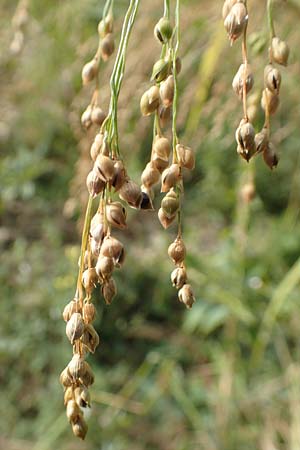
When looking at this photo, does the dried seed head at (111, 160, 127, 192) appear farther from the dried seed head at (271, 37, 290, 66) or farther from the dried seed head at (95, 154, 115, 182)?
the dried seed head at (271, 37, 290, 66)

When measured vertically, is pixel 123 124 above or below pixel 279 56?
below

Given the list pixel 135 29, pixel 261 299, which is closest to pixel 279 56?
pixel 135 29

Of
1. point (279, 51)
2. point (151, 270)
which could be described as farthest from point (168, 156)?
point (151, 270)

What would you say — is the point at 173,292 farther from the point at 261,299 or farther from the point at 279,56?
the point at 279,56

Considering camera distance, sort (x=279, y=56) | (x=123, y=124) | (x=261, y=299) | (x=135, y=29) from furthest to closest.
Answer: (x=261, y=299), (x=135, y=29), (x=123, y=124), (x=279, y=56)

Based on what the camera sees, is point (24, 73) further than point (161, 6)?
Yes

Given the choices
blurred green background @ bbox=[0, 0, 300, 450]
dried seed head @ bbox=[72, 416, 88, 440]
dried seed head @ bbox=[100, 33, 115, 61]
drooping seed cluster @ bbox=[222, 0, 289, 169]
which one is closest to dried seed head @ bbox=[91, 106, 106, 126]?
dried seed head @ bbox=[100, 33, 115, 61]

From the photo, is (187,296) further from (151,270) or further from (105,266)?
(151,270)
